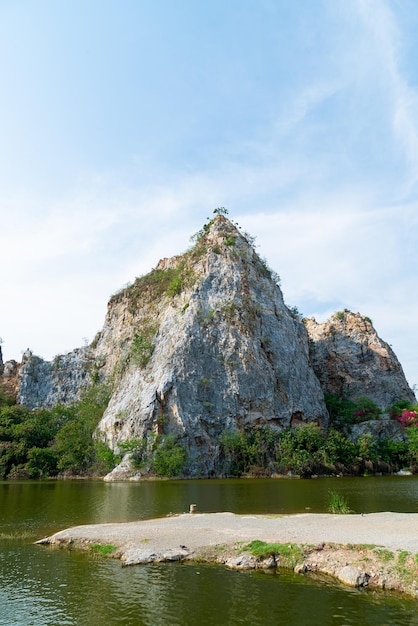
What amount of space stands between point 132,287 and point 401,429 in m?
56.9

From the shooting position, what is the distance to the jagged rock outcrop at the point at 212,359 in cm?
6656

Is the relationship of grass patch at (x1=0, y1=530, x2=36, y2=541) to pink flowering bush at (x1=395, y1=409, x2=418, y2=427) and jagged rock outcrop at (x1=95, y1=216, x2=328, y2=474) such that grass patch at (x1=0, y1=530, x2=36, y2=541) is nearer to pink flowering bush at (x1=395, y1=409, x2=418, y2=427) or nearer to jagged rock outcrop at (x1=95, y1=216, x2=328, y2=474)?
jagged rock outcrop at (x1=95, y1=216, x2=328, y2=474)

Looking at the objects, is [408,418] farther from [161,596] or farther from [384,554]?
[161,596]

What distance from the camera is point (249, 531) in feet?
64.2

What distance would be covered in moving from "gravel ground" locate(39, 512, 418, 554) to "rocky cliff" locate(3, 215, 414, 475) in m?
41.0

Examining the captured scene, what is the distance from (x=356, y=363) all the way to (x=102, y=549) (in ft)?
295

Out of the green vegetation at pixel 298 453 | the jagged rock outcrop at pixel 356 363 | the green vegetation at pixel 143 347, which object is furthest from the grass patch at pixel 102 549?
the jagged rock outcrop at pixel 356 363

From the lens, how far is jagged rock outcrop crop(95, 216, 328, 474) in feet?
218

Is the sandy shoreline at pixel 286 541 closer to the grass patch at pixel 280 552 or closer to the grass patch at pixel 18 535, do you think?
the grass patch at pixel 280 552

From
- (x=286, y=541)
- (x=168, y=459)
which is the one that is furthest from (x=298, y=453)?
(x=286, y=541)

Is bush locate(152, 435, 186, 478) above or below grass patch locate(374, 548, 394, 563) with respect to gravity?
above

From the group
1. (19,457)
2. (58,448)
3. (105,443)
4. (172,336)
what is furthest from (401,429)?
(19,457)

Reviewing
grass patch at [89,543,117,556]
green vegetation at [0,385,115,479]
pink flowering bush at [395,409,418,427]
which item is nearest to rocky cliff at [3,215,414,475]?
green vegetation at [0,385,115,479]

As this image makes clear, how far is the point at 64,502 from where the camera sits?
33938 mm
